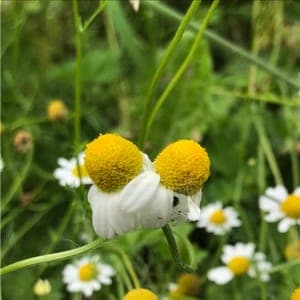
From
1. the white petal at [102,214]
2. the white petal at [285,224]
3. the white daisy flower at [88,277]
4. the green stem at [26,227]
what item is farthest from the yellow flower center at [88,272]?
the white petal at [102,214]

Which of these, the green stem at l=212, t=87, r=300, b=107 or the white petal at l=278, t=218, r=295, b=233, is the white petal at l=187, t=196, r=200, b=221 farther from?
the green stem at l=212, t=87, r=300, b=107

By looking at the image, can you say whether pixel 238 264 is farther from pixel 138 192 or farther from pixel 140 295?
pixel 138 192

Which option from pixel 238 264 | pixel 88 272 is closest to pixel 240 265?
pixel 238 264

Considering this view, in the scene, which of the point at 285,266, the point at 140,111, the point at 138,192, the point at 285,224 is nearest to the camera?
the point at 138,192

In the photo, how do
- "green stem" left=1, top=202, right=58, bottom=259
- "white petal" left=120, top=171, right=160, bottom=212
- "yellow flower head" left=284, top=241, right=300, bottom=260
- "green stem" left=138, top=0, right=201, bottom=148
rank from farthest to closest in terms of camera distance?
"green stem" left=1, top=202, right=58, bottom=259
"yellow flower head" left=284, top=241, right=300, bottom=260
"green stem" left=138, top=0, right=201, bottom=148
"white petal" left=120, top=171, right=160, bottom=212

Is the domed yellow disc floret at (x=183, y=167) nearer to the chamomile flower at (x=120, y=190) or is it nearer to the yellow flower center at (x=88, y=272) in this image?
the chamomile flower at (x=120, y=190)

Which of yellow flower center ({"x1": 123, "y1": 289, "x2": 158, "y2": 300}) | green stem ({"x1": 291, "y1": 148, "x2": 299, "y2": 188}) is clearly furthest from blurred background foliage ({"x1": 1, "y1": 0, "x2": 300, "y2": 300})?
yellow flower center ({"x1": 123, "y1": 289, "x2": 158, "y2": 300})

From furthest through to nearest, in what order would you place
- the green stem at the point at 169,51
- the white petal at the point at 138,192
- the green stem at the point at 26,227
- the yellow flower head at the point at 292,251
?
the green stem at the point at 26,227, the yellow flower head at the point at 292,251, the green stem at the point at 169,51, the white petal at the point at 138,192
